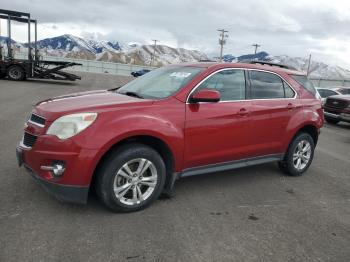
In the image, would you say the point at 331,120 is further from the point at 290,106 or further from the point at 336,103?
the point at 290,106

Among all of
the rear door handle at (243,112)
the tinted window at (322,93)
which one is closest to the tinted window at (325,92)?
the tinted window at (322,93)

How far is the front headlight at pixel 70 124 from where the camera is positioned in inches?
140

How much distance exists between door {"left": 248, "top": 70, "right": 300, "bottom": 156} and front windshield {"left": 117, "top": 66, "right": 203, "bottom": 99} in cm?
99

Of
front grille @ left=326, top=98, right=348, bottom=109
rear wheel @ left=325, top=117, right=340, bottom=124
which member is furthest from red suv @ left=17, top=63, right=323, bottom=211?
rear wheel @ left=325, top=117, right=340, bottom=124

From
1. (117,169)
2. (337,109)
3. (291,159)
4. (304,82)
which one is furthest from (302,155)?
(337,109)

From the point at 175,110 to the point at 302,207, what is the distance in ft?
6.66

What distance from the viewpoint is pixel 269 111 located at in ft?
16.7

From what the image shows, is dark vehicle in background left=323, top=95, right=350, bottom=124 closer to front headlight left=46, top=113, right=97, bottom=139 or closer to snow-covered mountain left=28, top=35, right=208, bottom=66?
front headlight left=46, top=113, right=97, bottom=139

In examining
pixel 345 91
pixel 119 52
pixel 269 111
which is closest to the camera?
pixel 269 111

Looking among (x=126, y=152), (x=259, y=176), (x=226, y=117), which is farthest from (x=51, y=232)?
(x=259, y=176)

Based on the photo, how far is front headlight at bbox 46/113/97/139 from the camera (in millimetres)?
3568

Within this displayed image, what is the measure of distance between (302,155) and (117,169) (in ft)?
11.1

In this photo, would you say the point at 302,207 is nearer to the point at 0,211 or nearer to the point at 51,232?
the point at 51,232

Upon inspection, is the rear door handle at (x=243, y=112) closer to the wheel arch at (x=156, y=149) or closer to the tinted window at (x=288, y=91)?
the tinted window at (x=288, y=91)
